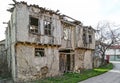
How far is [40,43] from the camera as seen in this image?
20031 millimetres

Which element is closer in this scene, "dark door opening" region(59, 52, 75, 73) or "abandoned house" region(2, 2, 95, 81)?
"abandoned house" region(2, 2, 95, 81)

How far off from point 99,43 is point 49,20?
2242 cm

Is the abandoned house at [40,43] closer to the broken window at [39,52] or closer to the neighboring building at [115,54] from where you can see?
the broken window at [39,52]

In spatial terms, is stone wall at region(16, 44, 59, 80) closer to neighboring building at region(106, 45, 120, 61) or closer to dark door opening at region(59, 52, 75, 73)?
dark door opening at region(59, 52, 75, 73)

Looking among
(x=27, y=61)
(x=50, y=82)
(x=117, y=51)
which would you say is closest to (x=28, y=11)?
(x=27, y=61)

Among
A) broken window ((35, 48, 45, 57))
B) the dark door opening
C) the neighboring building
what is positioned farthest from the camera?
the neighboring building

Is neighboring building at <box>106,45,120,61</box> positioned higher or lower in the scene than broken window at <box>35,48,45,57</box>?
lower

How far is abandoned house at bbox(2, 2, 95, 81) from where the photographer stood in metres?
18.5

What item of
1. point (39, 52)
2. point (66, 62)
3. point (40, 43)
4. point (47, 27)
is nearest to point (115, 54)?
point (66, 62)

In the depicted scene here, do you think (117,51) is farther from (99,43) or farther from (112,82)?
(112,82)

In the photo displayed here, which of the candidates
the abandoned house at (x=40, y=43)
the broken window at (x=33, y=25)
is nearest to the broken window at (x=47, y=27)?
the abandoned house at (x=40, y=43)

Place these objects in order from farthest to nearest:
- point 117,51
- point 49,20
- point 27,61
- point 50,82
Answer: point 117,51 < point 49,20 < point 27,61 < point 50,82

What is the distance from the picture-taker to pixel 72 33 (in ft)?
87.5

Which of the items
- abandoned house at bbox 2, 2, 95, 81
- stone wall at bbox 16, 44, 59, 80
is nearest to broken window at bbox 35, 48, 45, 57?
abandoned house at bbox 2, 2, 95, 81
